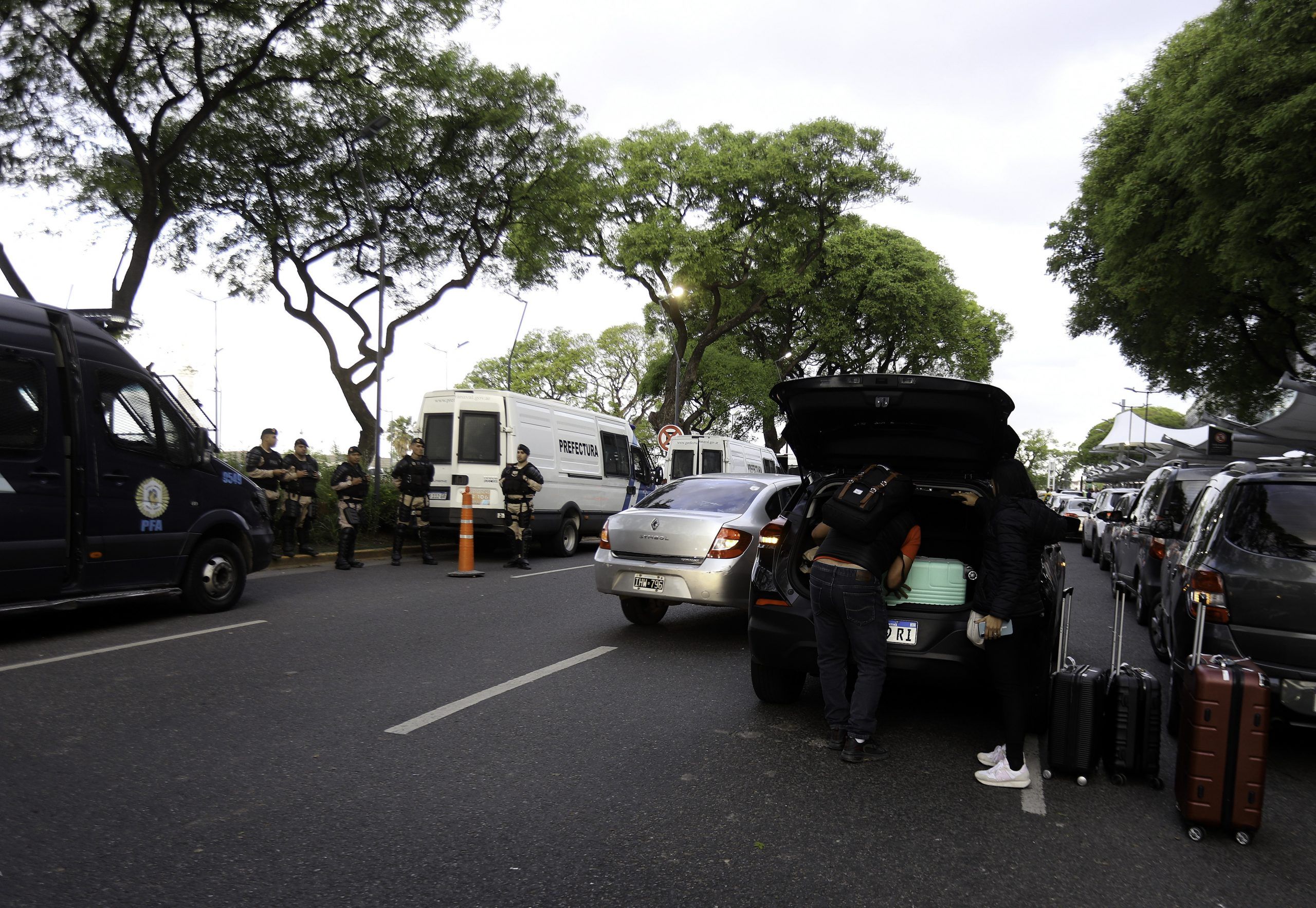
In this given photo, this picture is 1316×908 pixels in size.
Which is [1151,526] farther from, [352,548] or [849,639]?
[352,548]

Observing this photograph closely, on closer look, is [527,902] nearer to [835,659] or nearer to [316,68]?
[835,659]

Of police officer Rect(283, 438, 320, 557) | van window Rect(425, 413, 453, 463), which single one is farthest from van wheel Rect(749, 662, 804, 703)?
van window Rect(425, 413, 453, 463)

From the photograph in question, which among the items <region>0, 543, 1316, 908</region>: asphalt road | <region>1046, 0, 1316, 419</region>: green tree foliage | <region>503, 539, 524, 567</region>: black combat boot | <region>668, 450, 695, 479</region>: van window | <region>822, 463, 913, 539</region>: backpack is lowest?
<region>0, 543, 1316, 908</region>: asphalt road

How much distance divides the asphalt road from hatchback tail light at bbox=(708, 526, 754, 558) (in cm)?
96


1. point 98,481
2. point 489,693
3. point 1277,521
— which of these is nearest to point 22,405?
point 98,481

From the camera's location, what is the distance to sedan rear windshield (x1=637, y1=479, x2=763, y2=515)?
8526 millimetres

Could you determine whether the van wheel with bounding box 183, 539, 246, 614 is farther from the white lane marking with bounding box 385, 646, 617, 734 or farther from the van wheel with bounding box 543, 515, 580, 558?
the van wheel with bounding box 543, 515, 580, 558

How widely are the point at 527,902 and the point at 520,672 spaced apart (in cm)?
354

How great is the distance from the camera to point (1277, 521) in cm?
527

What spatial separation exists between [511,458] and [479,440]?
63 cm

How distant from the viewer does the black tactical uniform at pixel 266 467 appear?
13031mm

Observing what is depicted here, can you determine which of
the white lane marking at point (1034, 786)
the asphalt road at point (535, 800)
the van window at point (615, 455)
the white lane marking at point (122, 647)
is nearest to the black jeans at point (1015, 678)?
the white lane marking at point (1034, 786)

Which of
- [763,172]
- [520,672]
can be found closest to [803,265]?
[763,172]

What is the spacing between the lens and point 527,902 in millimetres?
3191
